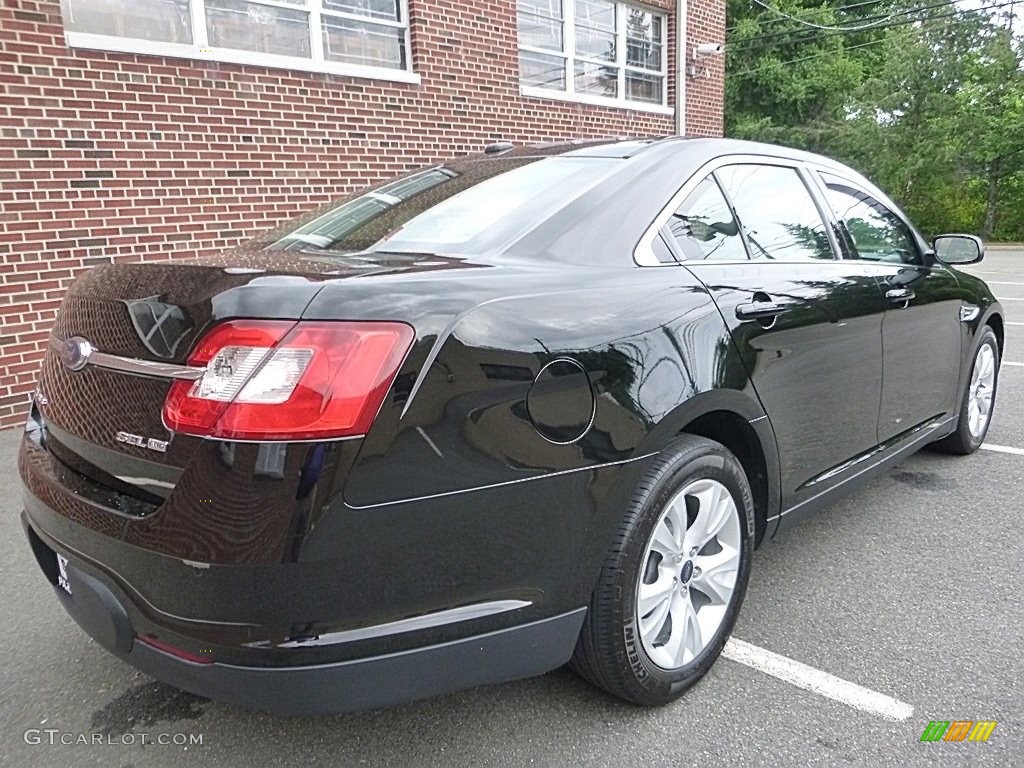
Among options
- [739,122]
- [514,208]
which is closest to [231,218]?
[514,208]

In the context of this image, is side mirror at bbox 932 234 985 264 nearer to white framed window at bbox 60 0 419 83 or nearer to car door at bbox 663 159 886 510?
car door at bbox 663 159 886 510

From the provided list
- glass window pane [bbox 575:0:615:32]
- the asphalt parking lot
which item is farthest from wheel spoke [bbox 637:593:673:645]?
glass window pane [bbox 575:0:615:32]

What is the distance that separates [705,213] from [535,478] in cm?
124

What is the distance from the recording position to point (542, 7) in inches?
380

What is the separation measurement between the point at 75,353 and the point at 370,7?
6.76 m

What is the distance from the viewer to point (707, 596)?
2.37 m

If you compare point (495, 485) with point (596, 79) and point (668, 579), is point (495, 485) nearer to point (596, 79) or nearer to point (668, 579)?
point (668, 579)

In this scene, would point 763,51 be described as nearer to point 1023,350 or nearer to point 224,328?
point 1023,350

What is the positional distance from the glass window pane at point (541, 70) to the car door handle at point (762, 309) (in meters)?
7.47

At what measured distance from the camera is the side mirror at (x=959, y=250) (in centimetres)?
385

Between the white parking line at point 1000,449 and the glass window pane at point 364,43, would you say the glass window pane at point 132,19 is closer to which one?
the glass window pane at point 364,43

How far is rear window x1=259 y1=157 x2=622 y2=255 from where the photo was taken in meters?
2.23

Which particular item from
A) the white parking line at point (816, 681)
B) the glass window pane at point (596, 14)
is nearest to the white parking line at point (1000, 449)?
the white parking line at point (816, 681)

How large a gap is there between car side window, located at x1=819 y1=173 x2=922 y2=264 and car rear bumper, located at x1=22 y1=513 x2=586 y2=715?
2188mm
